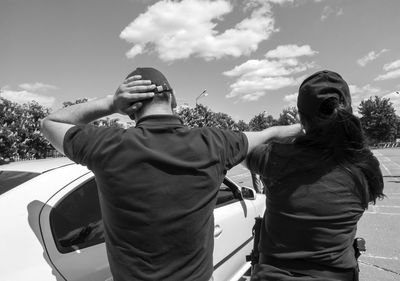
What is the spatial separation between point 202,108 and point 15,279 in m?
44.9

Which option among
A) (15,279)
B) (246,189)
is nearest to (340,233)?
(15,279)

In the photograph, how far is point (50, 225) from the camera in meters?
1.95

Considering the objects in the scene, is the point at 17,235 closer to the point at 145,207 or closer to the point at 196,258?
the point at 145,207

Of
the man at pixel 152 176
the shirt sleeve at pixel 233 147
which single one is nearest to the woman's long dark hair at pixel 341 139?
the shirt sleeve at pixel 233 147

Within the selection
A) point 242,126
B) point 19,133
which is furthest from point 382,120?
point 19,133

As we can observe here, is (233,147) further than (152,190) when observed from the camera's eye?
Yes

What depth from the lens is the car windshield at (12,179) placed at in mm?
2100

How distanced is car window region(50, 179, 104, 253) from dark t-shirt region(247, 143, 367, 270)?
3.76 feet

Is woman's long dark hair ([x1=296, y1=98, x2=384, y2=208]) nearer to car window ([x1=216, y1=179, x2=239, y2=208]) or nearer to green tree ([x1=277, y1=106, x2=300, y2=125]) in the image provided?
green tree ([x1=277, y1=106, x2=300, y2=125])

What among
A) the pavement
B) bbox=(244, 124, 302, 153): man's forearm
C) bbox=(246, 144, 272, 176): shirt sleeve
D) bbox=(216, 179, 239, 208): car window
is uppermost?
bbox=(244, 124, 302, 153): man's forearm

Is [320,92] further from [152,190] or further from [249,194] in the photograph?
[249,194]

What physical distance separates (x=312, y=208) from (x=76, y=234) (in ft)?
4.56

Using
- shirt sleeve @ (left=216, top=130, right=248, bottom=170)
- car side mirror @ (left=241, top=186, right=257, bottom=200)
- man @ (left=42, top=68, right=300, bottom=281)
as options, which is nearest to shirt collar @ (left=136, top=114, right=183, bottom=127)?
man @ (left=42, top=68, right=300, bottom=281)

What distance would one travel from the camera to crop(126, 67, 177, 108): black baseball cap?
1.62 m
